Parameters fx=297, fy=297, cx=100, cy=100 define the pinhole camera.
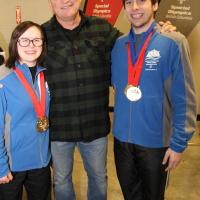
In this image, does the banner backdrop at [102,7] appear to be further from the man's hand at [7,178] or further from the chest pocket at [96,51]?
the man's hand at [7,178]

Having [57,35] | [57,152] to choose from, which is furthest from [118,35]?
[57,152]

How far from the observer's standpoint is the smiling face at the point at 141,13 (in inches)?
63.7

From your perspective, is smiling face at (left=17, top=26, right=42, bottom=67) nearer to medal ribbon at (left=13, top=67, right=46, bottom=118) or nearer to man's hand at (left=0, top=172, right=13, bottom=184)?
medal ribbon at (left=13, top=67, right=46, bottom=118)

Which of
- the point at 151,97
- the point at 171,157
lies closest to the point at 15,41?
the point at 151,97

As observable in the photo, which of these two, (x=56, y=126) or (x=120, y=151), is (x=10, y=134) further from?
(x=120, y=151)

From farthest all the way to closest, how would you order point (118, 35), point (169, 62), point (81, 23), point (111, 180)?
point (111, 180) → point (118, 35) → point (81, 23) → point (169, 62)

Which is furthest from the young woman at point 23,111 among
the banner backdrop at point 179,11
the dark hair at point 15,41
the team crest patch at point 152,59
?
the banner backdrop at point 179,11

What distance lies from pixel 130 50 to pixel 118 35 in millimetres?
301

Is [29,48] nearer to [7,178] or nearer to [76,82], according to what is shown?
[76,82]

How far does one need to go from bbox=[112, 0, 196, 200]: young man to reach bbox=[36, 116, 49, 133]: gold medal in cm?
42

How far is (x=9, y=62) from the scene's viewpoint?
1602 mm

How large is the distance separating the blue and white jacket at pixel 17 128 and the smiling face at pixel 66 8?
13.5 inches

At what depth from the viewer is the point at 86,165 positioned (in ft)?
6.71

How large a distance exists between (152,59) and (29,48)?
662mm
